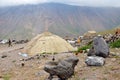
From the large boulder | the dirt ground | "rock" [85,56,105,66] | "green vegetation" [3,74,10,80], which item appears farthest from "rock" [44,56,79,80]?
"green vegetation" [3,74,10,80]

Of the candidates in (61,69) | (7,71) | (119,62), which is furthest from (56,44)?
(61,69)

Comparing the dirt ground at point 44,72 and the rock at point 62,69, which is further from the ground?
the rock at point 62,69

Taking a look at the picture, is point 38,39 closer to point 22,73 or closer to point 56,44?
point 56,44

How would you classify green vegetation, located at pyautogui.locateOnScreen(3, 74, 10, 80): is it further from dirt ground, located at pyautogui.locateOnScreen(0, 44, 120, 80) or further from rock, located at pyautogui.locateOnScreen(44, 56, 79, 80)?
rock, located at pyautogui.locateOnScreen(44, 56, 79, 80)

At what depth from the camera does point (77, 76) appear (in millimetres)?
17922

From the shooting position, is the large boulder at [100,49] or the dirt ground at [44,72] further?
the large boulder at [100,49]

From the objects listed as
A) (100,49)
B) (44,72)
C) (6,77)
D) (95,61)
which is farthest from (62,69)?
(6,77)

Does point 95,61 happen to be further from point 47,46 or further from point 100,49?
point 47,46

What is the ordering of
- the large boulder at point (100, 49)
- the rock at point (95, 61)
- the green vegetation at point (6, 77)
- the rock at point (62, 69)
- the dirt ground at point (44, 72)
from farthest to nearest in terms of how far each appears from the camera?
the large boulder at point (100, 49)
the green vegetation at point (6, 77)
the rock at point (95, 61)
the dirt ground at point (44, 72)
the rock at point (62, 69)

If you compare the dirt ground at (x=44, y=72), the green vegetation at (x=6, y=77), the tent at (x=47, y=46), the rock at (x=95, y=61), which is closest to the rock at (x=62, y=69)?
the dirt ground at (x=44, y=72)

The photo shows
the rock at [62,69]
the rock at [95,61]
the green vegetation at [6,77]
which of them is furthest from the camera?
the green vegetation at [6,77]

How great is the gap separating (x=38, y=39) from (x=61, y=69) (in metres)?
18.5

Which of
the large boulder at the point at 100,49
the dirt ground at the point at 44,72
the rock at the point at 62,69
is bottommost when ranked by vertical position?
the dirt ground at the point at 44,72

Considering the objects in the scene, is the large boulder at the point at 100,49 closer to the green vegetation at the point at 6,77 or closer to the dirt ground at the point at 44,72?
the dirt ground at the point at 44,72
